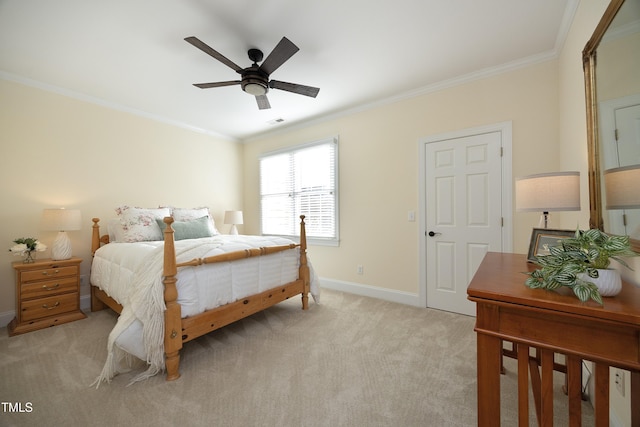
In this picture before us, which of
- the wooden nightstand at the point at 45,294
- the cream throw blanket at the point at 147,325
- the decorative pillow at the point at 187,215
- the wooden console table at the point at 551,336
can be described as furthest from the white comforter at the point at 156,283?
the wooden console table at the point at 551,336

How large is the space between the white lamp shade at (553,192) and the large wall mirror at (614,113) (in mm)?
102

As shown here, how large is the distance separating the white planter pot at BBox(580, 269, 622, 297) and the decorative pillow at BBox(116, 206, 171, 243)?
3680mm

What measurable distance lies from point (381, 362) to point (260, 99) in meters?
2.55

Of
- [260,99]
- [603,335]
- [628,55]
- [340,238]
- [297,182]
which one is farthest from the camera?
[297,182]

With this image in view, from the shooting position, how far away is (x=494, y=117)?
2.60 metres

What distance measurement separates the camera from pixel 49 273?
2.58m

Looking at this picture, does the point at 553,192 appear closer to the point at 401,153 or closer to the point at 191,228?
the point at 401,153

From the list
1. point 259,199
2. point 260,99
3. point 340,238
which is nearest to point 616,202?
point 260,99

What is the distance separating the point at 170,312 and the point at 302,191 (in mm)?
2659

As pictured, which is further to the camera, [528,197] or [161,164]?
[161,164]

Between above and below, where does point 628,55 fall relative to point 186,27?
below

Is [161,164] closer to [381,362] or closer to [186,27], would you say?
[186,27]

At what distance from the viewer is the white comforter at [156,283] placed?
166cm

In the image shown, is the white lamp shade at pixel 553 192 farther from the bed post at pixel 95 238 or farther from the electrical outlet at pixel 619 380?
the bed post at pixel 95 238
